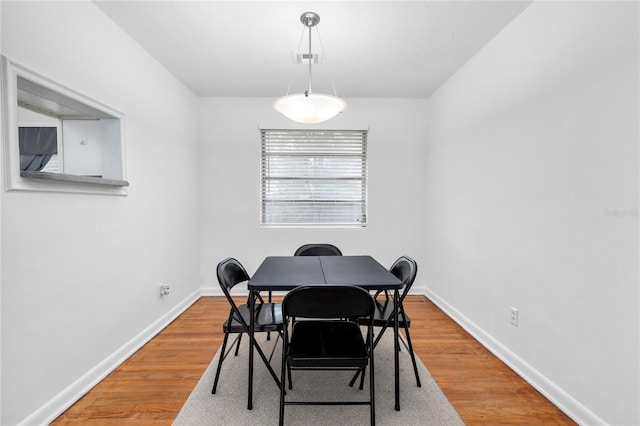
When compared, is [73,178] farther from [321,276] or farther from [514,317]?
[514,317]

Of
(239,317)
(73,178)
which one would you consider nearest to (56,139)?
(73,178)

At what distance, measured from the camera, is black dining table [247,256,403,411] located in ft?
5.58

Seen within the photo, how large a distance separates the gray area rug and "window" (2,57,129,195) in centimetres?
157

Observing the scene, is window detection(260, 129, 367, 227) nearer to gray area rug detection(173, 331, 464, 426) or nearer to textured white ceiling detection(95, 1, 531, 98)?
textured white ceiling detection(95, 1, 531, 98)

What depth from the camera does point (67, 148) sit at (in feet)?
5.92

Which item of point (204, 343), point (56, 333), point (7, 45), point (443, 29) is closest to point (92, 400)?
point (56, 333)

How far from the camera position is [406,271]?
7.08 ft

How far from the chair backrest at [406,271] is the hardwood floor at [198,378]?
2.36 feet

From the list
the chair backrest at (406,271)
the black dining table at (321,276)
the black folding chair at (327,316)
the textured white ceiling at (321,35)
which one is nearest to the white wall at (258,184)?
the textured white ceiling at (321,35)

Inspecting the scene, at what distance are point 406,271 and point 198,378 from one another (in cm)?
172

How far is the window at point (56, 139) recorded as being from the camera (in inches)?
57.0

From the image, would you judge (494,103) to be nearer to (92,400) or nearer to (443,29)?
(443,29)

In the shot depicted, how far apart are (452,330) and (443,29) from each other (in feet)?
8.96

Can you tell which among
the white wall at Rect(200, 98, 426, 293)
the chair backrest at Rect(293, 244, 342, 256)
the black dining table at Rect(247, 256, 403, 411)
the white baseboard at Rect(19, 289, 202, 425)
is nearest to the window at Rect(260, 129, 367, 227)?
the white wall at Rect(200, 98, 426, 293)
